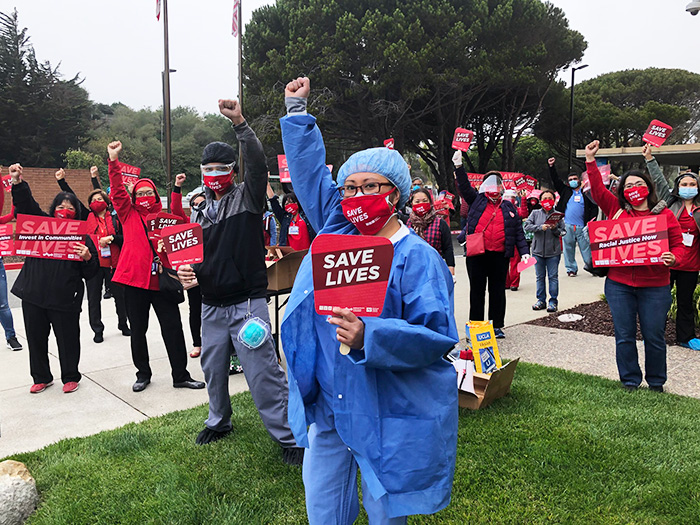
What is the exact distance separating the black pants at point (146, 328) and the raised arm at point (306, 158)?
3.20 metres

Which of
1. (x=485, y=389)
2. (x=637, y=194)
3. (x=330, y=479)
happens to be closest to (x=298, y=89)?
(x=330, y=479)

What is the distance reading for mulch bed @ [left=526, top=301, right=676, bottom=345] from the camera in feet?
23.0

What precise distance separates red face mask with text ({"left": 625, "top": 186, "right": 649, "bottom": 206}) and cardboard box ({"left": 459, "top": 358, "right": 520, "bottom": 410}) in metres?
1.78

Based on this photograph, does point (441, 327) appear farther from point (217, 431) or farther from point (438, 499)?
point (217, 431)

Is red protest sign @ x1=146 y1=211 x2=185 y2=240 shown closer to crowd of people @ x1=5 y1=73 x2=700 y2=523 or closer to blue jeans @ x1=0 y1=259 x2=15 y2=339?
crowd of people @ x1=5 y1=73 x2=700 y2=523

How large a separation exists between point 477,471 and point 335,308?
2.29 m

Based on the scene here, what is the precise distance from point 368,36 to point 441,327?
23.2 m

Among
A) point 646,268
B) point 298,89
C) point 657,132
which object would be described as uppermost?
point 657,132

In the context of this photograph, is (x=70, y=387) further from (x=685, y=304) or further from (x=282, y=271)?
(x=685, y=304)

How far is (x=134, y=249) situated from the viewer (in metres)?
4.97

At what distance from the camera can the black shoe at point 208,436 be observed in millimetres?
3809

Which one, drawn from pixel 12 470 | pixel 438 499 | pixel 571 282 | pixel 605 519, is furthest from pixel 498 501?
pixel 571 282

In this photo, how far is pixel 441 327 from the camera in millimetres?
1749

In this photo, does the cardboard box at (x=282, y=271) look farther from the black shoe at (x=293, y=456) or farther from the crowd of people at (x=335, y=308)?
the black shoe at (x=293, y=456)
